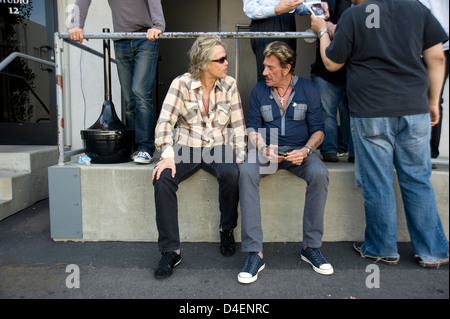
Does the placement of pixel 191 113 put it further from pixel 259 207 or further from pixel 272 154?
pixel 259 207

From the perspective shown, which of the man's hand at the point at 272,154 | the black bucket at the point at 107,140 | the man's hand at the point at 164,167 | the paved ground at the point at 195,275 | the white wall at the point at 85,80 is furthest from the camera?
the white wall at the point at 85,80

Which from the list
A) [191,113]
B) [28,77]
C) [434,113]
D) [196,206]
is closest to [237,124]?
[191,113]

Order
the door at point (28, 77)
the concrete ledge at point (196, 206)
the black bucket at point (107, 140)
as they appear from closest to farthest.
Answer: the concrete ledge at point (196, 206) < the black bucket at point (107, 140) < the door at point (28, 77)

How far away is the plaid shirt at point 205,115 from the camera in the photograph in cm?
253

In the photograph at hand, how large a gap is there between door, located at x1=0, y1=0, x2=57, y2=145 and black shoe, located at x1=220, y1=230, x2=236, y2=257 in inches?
114

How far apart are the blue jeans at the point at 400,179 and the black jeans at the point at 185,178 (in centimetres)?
86

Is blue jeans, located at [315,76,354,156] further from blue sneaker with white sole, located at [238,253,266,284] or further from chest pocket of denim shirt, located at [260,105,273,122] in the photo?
blue sneaker with white sole, located at [238,253,266,284]

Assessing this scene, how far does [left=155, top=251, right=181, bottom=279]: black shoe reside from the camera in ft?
7.10

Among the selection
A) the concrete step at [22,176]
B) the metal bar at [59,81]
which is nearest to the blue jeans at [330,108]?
the metal bar at [59,81]

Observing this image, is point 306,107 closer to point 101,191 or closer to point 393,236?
point 393,236

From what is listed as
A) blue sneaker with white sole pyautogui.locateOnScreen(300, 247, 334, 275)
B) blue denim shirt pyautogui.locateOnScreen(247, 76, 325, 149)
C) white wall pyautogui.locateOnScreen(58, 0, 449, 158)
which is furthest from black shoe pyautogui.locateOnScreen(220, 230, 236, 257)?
white wall pyautogui.locateOnScreen(58, 0, 449, 158)

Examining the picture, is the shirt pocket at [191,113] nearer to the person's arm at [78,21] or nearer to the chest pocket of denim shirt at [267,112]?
the chest pocket of denim shirt at [267,112]

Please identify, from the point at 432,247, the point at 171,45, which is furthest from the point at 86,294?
the point at 171,45

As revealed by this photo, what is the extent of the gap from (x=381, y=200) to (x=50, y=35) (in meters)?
4.16
